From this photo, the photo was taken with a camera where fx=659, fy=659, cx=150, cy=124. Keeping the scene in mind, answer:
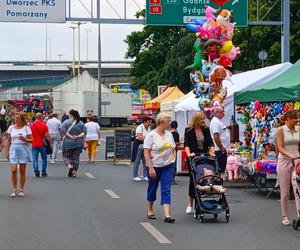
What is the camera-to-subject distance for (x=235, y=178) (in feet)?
51.4

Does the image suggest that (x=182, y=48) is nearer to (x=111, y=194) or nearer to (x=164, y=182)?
(x=111, y=194)

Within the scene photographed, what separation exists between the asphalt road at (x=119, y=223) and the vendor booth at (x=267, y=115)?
1.97 ft

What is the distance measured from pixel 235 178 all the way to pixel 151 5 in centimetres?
982

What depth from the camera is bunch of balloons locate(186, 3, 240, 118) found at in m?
17.7

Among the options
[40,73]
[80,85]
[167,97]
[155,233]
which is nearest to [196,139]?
[155,233]

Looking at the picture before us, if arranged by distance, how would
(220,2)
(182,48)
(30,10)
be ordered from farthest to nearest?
(182,48) < (220,2) < (30,10)

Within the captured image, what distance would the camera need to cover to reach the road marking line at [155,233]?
8.91m

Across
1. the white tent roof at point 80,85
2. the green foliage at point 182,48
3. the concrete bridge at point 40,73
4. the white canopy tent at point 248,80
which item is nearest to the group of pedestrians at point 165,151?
the white canopy tent at point 248,80

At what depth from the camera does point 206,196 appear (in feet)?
35.4

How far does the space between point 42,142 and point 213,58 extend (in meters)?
5.31

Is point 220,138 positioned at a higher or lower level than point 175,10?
lower

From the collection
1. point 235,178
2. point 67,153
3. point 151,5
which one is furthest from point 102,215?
point 151,5

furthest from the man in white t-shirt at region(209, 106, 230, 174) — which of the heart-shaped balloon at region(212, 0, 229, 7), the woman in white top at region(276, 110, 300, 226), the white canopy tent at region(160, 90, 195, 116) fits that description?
the white canopy tent at region(160, 90, 195, 116)

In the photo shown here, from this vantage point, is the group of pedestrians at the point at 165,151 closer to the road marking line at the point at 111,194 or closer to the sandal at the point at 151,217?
the sandal at the point at 151,217
